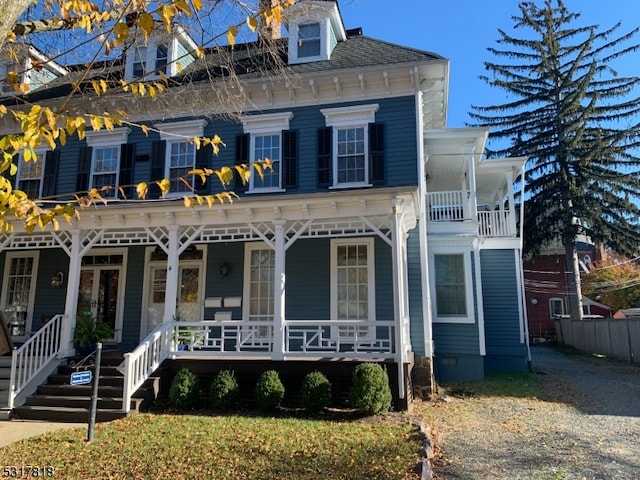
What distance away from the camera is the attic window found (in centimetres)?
1294

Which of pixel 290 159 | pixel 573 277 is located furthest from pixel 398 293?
pixel 573 277

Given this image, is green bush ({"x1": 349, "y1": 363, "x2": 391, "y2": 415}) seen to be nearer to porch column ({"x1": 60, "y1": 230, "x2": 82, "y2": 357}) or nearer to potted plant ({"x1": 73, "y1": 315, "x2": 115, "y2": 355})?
potted plant ({"x1": 73, "y1": 315, "x2": 115, "y2": 355})

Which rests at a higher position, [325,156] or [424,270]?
[325,156]

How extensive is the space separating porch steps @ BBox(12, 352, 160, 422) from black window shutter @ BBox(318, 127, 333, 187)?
5.74 metres

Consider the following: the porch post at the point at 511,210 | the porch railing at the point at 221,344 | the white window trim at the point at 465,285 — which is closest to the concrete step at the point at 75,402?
the porch railing at the point at 221,344

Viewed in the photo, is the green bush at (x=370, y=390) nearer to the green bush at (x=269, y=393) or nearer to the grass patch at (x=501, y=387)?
the green bush at (x=269, y=393)

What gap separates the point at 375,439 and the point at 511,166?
10.2 meters

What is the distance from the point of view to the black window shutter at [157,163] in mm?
12461

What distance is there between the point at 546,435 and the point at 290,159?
794 cm

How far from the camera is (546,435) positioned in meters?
6.83

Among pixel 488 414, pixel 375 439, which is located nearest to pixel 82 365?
pixel 375 439

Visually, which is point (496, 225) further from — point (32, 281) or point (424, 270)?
point (32, 281)

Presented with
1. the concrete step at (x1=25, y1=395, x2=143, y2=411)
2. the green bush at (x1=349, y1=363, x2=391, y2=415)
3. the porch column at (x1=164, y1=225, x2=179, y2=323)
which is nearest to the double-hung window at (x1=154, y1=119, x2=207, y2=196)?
the porch column at (x1=164, y1=225, x2=179, y2=323)

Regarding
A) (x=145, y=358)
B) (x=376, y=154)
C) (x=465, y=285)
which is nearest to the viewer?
(x=145, y=358)
